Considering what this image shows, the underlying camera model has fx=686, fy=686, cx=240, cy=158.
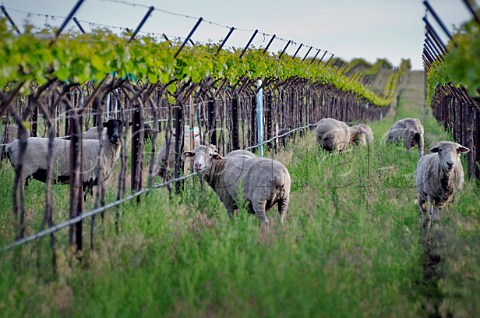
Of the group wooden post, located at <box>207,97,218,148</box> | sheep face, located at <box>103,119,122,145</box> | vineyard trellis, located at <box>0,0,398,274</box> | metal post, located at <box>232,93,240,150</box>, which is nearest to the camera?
vineyard trellis, located at <box>0,0,398,274</box>

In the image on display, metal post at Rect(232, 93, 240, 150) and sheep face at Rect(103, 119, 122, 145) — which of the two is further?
metal post at Rect(232, 93, 240, 150)

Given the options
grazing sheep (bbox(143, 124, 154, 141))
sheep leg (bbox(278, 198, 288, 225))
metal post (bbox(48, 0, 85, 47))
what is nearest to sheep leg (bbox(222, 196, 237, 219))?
sheep leg (bbox(278, 198, 288, 225))

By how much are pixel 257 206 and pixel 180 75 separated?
3.16 meters

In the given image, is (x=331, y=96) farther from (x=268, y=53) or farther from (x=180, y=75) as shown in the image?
(x=180, y=75)

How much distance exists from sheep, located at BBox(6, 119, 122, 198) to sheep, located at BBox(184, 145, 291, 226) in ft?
7.42

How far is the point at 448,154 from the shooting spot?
10.8 metres

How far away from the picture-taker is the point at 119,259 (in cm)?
759


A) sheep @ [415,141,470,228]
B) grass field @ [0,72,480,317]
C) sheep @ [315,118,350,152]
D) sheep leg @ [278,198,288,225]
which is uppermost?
sheep @ [315,118,350,152]

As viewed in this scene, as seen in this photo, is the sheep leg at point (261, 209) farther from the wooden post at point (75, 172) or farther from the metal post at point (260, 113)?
the metal post at point (260, 113)

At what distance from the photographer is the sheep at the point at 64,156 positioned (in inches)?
483

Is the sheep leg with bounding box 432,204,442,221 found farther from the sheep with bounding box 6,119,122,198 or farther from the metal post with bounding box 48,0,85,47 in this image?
the metal post with bounding box 48,0,85,47

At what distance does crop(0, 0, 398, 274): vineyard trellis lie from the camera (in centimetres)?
792

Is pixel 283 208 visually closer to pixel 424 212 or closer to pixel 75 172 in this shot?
pixel 424 212

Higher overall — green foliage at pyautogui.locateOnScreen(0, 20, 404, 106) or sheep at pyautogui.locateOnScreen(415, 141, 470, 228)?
green foliage at pyautogui.locateOnScreen(0, 20, 404, 106)
